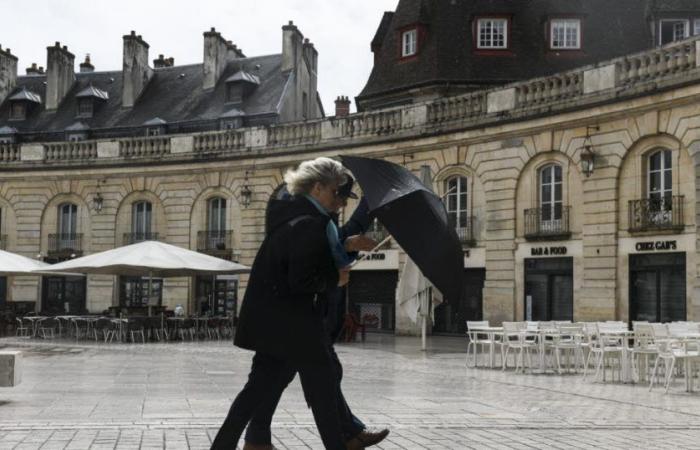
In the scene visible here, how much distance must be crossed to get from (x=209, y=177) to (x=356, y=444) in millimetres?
30254

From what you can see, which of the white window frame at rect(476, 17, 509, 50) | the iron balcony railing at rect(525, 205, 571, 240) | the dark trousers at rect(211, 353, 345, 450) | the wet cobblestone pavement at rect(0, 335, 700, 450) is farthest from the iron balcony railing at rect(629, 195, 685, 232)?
the dark trousers at rect(211, 353, 345, 450)

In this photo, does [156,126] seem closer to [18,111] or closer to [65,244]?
[65,244]

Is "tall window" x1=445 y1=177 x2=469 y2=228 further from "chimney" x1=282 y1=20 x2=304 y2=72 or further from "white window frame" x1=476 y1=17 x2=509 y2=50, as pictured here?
"chimney" x1=282 y1=20 x2=304 y2=72

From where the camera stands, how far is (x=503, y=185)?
27.6m

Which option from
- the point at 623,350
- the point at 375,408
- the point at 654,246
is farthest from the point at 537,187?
the point at 375,408

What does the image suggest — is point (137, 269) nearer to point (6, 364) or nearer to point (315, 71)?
point (6, 364)

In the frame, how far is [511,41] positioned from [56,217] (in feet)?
59.8

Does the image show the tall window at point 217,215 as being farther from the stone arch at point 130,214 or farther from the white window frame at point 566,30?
the white window frame at point 566,30

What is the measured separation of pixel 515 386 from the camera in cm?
1352

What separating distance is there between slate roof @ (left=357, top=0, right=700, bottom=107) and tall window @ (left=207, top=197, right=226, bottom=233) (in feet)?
21.4

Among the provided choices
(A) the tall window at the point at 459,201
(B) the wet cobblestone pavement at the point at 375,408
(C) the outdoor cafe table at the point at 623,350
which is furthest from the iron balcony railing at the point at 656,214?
(B) the wet cobblestone pavement at the point at 375,408

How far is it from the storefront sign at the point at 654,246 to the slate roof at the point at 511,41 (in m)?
9.61

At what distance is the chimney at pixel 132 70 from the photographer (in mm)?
42375

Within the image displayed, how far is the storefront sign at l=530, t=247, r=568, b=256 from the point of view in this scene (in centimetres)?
2594
